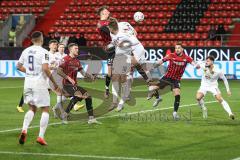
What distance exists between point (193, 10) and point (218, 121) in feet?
74.1

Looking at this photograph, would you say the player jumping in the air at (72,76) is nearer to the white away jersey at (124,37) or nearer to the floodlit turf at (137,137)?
the floodlit turf at (137,137)

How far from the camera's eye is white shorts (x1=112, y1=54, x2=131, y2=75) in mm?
15879

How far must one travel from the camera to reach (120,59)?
1605 centimetres

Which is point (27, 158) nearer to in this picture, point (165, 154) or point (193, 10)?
point (165, 154)

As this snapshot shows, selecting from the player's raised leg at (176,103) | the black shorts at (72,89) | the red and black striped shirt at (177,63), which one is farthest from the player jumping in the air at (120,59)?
the black shorts at (72,89)

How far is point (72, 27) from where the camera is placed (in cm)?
3769

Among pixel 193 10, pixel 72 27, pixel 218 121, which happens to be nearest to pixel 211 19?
pixel 193 10

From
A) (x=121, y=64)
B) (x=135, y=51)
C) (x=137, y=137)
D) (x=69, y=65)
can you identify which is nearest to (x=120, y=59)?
(x=121, y=64)

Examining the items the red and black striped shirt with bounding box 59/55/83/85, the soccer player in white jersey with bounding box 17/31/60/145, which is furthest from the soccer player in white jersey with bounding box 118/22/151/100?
the soccer player in white jersey with bounding box 17/31/60/145

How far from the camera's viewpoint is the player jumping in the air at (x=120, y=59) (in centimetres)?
1523

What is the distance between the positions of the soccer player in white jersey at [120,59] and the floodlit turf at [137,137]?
56 centimetres

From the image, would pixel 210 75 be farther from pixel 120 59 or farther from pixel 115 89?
pixel 115 89

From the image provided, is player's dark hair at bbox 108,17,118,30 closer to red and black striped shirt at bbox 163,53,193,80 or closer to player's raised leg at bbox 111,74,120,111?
red and black striped shirt at bbox 163,53,193,80

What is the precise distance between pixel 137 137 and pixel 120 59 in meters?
4.90
